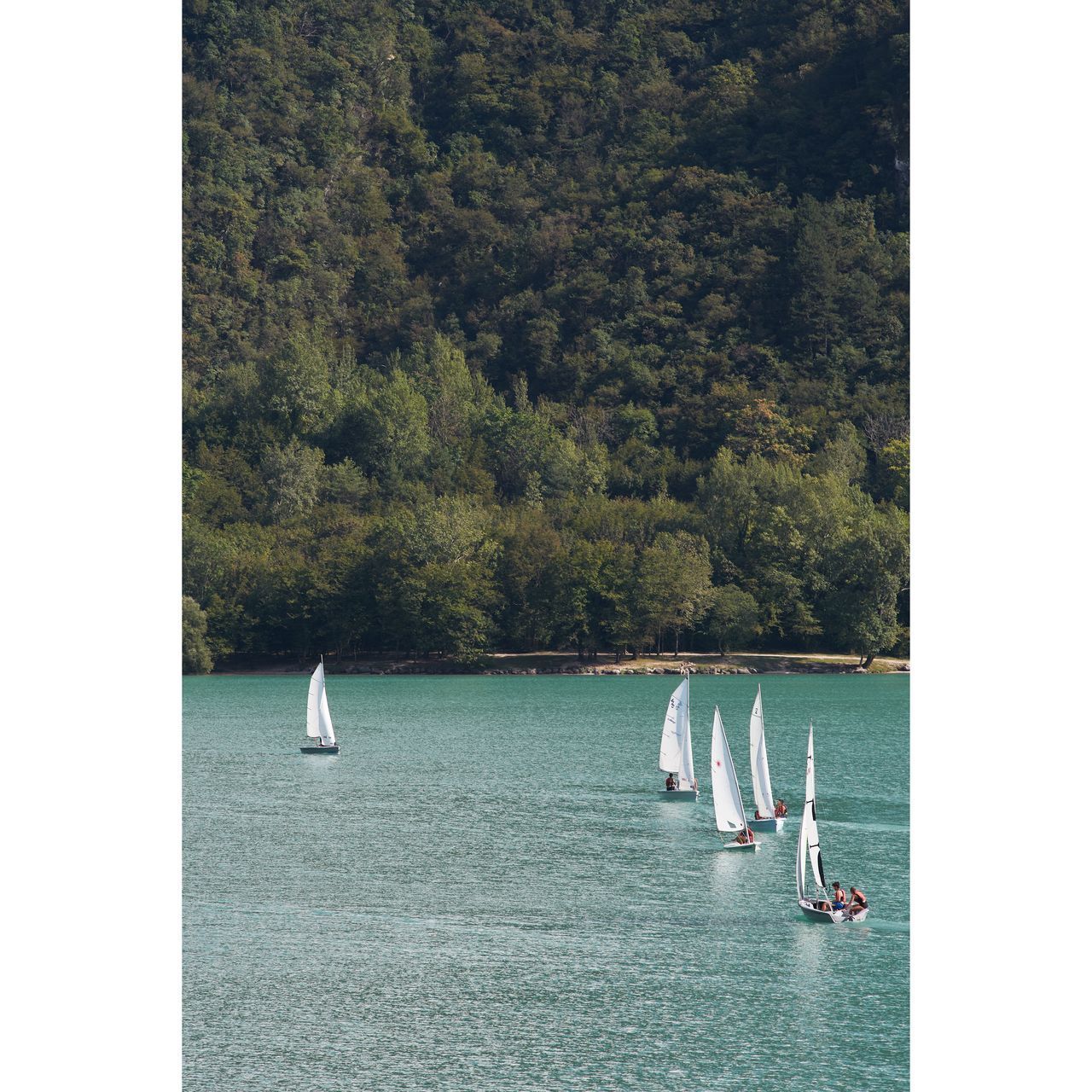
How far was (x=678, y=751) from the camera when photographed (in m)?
46.1

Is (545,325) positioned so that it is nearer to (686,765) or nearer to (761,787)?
(686,765)

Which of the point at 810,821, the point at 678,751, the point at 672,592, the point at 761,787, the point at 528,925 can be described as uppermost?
the point at 672,592

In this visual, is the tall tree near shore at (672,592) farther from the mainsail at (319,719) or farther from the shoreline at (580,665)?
the mainsail at (319,719)

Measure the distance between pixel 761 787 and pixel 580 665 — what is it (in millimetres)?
50326

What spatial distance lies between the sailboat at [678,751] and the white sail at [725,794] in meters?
4.46

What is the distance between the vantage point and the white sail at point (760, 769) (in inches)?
1481

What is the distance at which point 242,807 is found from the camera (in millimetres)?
Answer: 47656

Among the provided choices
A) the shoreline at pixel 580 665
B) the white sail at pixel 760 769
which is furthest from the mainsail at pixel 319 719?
the shoreline at pixel 580 665

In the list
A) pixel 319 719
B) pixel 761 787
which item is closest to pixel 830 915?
pixel 761 787

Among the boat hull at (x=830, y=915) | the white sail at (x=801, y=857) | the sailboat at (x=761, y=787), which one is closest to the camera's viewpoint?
the white sail at (x=801, y=857)

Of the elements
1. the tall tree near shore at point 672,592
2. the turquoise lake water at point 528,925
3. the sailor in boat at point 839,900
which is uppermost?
the tall tree near shore at point 672,592
